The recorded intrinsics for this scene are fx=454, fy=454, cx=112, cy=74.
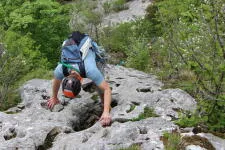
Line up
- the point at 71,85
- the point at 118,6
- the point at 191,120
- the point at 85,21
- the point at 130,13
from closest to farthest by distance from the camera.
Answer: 1. the point at 191,120
2. the point at 71,85
3. the point at 85,21
4. the point at 130,13
5. the point at 118,6

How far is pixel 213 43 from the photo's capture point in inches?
224

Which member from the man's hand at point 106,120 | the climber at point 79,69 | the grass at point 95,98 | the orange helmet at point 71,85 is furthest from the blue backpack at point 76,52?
the grass at point 95,98

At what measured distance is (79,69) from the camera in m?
6.43

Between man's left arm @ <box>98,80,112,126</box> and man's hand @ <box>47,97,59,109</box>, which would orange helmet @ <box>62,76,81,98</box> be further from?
man's hand @ <box>47,97,59,109</box>

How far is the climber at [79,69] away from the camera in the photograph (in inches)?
246

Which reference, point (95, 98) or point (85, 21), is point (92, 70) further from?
point (85, 21)

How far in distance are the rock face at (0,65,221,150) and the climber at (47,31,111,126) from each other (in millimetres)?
311

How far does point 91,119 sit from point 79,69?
40.2 inches

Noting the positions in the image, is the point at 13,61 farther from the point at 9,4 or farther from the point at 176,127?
the point at 9,4

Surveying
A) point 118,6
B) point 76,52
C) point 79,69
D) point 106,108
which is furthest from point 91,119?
point 118,6

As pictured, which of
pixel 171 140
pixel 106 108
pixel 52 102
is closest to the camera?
pixel 171 140

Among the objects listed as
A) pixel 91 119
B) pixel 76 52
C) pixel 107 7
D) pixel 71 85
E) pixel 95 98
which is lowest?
pixel 91 119

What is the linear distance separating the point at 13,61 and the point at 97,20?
9555 mm

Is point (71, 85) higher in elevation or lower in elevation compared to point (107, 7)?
lower
